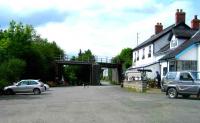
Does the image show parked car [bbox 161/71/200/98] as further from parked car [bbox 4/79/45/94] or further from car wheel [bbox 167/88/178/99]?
parked car [bbox 4/79/45/94]

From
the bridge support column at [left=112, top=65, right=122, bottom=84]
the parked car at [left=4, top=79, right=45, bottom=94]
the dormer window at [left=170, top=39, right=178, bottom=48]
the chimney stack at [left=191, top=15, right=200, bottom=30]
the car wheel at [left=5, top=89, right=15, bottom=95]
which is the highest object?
the chimney stack at [left=191, top=15, right=200, bottom=30]

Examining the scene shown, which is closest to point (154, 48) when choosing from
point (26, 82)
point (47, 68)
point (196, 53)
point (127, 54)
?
point (196, 53)

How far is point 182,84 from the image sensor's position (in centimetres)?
2972

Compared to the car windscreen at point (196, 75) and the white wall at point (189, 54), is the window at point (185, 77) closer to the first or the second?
the car windscreen at point (196, 75)

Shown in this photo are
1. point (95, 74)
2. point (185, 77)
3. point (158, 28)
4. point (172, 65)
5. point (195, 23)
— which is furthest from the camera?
point (95, 74)

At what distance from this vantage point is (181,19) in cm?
5656

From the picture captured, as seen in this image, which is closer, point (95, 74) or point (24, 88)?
point (24, 88)

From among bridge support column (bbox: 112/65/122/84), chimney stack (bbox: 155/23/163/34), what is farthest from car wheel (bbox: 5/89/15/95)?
bridge support column (bbox: 112/65/122/84)

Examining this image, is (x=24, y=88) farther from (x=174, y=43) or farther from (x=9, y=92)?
(x=174, y=43)

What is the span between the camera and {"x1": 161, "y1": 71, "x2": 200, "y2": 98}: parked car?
28984mm

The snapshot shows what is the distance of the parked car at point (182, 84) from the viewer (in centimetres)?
2898

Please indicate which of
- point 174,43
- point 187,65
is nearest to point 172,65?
point 187,65

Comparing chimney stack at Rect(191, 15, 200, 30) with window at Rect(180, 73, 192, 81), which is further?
chimney stack at Rect(191, 15, 200, 30)

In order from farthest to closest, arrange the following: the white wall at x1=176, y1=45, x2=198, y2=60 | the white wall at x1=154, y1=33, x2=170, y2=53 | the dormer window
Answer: the white wall at x1=154, y1=33, x2=170, y2=53 → the dormer window → the white wall at x1=176, y1=45, x2=198, y2=60
